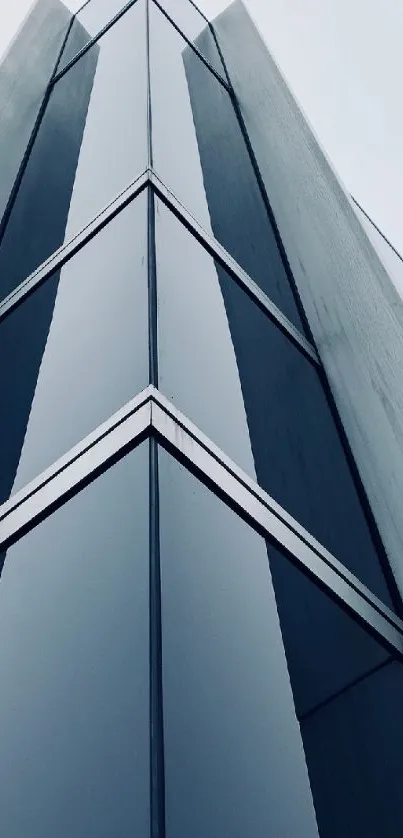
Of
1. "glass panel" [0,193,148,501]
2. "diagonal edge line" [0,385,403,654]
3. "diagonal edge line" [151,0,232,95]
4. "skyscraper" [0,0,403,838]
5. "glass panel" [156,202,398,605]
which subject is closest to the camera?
"skyscraper" [0,0,403,838]

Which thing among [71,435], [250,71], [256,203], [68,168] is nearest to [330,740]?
[71,435]

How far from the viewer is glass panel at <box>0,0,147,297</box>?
573 cm

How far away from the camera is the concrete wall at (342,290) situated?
4414mm

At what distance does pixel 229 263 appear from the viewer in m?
5.33

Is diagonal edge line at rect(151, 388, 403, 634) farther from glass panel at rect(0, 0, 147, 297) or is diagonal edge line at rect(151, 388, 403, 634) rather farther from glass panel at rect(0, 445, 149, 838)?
glass panel at rect(0, 0, 147, 297)

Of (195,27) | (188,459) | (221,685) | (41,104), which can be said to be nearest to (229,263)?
(188,459)

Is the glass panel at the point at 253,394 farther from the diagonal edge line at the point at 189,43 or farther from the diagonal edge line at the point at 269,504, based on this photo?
the diagonal edge line at the point at 189,43

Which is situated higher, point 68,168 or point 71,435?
point 68,168

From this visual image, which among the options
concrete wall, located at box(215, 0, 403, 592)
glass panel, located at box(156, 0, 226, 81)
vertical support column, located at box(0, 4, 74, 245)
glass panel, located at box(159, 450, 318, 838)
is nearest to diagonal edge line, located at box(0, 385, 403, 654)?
glass panel, located at box(159, 450, 318, 838)

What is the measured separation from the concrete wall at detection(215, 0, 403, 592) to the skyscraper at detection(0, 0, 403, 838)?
2 centimetres

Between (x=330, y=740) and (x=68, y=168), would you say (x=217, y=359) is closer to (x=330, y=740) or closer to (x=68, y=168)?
(x=330, y=740)

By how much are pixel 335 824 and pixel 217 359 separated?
2.57 metres

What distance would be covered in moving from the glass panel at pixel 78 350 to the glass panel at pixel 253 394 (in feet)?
0.55

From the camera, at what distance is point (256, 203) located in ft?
23.3
